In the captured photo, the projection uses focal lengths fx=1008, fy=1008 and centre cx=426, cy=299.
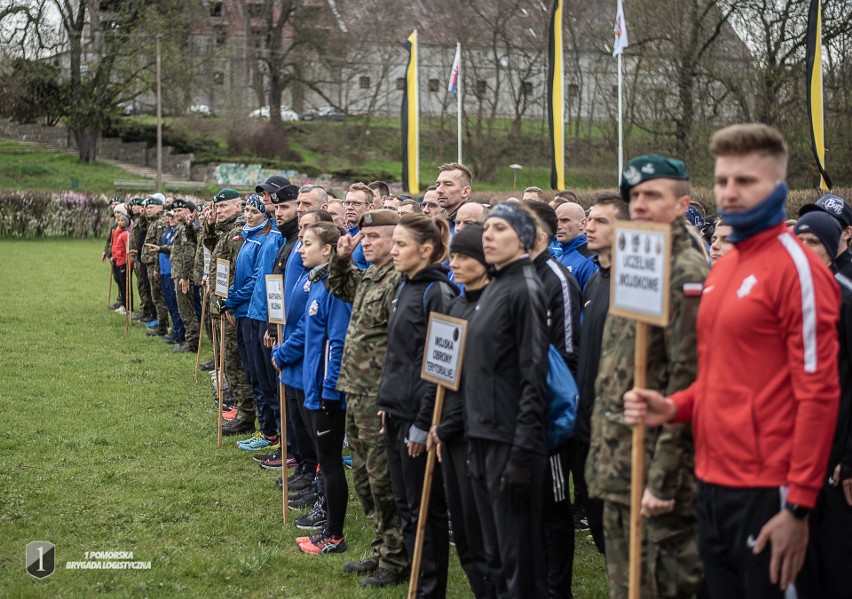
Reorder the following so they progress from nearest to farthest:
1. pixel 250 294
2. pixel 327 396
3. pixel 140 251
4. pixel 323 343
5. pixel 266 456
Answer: pixel 327 396 < pixel 323 343 < pixel 266 456 < pixel 250 294 < pixel 140 251

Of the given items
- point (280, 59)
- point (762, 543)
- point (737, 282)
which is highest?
point (280, 59)

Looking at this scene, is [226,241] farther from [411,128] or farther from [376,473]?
[411,128]

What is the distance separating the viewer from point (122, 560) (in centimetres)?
693

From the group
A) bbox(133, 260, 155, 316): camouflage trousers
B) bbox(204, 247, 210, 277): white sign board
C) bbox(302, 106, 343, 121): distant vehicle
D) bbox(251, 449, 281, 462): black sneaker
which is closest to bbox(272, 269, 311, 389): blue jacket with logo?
bbox(251, 449, 281, 462): black sneaker

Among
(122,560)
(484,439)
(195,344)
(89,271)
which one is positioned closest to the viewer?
(484,439)

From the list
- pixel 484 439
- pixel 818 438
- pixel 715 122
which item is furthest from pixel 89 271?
pixel 818 438

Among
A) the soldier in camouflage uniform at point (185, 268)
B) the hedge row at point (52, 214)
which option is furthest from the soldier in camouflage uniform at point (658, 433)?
the hedge row at point (52, 214)

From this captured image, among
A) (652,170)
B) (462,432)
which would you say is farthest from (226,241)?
(652,170)

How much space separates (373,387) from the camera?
628cm

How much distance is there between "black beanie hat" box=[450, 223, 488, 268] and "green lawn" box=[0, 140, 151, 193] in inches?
1939

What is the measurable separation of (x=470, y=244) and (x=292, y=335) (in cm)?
264

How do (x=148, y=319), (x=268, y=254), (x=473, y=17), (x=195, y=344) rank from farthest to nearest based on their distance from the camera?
1. (x=473, y=17)
2. (x=148, y=319)
3. (x=195, y=344)
4. (x=268, y=254)

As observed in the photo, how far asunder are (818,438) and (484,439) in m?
1.92

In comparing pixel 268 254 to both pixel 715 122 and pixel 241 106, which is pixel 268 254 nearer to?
pixel 715 122
